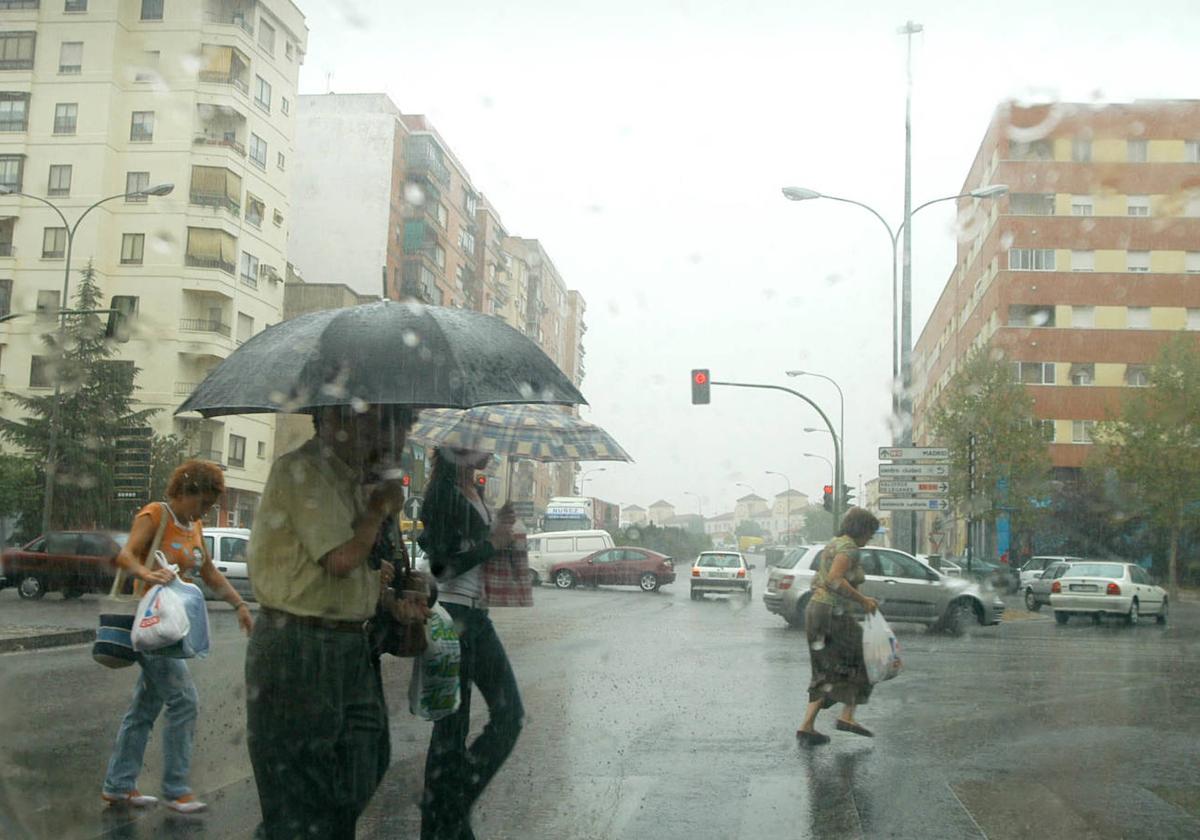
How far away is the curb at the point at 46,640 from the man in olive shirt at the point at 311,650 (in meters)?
12.0

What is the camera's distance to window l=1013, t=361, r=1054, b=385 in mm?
53375

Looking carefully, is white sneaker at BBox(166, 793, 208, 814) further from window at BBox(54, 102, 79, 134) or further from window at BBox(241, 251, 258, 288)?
window at BBox(241, 251, 258, 288)

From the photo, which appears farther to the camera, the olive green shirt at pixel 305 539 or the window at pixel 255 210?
the window at pixel 255 210

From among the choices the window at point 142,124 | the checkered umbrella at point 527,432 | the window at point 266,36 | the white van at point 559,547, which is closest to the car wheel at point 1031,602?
the white van at point 559,547

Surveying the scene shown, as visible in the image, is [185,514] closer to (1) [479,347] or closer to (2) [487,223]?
(1) [479,347]

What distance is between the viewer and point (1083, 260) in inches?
2079

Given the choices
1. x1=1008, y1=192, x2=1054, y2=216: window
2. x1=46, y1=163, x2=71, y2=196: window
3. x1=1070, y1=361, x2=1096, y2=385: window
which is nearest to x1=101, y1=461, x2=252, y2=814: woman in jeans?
x1=46, y1=163, x2=71, y2=196: window

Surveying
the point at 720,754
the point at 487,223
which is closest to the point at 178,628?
the point at 720,754

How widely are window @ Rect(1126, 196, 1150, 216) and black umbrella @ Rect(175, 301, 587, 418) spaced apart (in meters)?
53.4

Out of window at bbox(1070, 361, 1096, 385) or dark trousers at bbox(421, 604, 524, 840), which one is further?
window at bbox(1070, 361, 1096, 385)

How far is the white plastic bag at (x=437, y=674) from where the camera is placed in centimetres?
410

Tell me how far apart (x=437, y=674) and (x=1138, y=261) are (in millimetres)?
53716

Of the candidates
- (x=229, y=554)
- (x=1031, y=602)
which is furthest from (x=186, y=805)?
(x=1031, y=602)

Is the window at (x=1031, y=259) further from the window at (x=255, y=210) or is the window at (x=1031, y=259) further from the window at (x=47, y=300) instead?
the window at (x=47, y=300)
